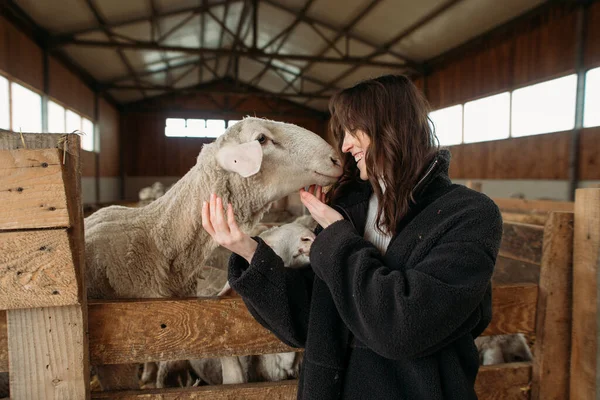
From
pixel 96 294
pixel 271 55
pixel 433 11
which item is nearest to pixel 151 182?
pixel 271 55

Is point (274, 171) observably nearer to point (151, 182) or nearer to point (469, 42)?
point (469, 42)

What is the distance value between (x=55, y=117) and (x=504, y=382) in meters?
12.2

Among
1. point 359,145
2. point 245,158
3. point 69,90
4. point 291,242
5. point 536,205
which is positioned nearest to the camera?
point 359,145

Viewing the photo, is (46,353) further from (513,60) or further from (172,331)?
(513,60)

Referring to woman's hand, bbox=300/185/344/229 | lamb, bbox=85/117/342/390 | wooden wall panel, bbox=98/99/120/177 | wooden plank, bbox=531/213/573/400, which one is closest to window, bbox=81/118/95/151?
wooden wall panel, bbox=98/99/120/177

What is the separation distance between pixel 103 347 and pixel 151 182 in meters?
19.5

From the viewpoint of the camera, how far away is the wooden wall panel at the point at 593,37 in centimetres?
770

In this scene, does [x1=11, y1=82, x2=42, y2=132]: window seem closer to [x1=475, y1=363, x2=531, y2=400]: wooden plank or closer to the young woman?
the young woman

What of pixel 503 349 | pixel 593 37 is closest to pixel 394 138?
pixel 503 349

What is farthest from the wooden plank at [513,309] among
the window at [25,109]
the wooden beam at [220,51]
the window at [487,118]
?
the wooden beam at [220,51]

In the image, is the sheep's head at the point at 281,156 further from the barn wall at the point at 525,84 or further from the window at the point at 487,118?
the window at the point at 487,118

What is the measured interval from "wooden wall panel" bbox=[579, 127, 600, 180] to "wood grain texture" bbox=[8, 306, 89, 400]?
30.1 feet

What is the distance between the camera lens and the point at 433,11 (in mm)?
9273

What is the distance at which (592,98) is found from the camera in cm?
779
